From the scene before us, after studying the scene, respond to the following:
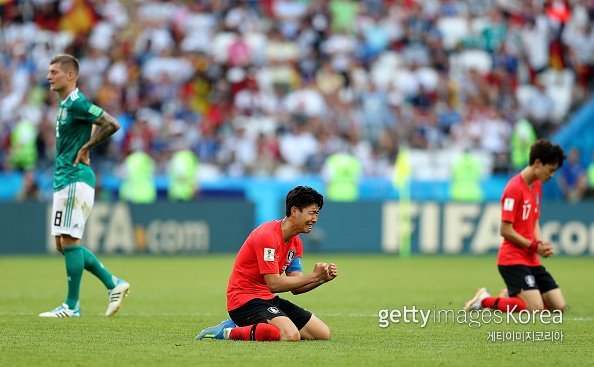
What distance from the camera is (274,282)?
8984 mm

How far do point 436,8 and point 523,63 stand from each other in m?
2.57

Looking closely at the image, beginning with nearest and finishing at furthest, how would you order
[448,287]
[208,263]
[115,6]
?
[448,287]
[208,263]
[115,6]

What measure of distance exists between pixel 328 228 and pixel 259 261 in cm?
1420

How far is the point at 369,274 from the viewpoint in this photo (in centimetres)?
1838

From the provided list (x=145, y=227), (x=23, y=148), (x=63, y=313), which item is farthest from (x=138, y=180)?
(x=63, y=313)

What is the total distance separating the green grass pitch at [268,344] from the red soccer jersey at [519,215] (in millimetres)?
807

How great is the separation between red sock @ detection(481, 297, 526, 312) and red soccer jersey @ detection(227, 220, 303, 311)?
140 inches

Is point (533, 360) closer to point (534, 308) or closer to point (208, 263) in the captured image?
point (534, 308)

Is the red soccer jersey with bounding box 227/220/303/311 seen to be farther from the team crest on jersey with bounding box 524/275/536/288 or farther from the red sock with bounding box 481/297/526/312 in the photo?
the team crest on jersey with bounding box 524/275/536/288

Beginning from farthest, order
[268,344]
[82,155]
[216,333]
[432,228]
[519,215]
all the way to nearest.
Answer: [432,228] < [519,215] < [82,155] < [216,333] < [268,344]

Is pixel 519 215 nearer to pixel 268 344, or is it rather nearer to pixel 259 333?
pixel 259 333

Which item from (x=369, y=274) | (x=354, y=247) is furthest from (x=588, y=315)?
(x=354, y=247)

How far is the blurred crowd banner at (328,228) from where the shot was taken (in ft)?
72.5

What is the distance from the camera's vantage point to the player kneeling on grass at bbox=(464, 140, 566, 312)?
12141 mm
